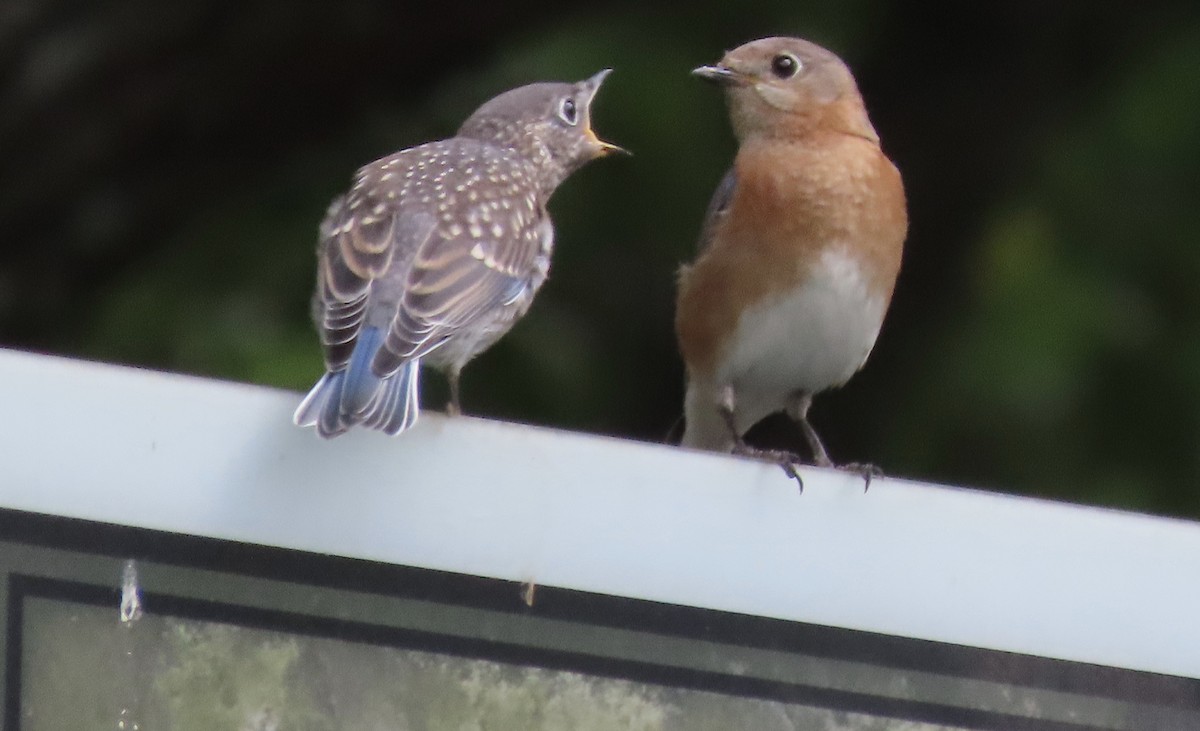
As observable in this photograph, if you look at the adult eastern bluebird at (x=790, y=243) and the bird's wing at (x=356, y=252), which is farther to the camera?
the adult eastern bluebird at (x=790, y=243)

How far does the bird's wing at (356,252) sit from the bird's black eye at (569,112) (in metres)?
0.56

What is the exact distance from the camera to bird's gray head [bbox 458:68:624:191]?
114 inches

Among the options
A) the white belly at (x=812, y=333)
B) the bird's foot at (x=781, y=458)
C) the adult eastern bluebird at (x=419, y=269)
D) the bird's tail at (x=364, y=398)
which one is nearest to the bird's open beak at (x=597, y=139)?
the adult eastern bluebird at (x=419, y=269)

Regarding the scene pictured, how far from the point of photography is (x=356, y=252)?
7.43 ft

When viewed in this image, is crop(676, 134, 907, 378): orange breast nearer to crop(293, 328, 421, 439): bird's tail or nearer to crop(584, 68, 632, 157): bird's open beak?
crop(584, 68, 632, 157): bird's open beak

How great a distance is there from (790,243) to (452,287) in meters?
0.61

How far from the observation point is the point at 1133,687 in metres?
1.53

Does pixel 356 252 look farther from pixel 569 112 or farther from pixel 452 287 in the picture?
pixel 569 112

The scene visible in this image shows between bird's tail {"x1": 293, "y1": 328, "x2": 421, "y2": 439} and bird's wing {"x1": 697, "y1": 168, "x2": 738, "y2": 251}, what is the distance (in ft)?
2.68

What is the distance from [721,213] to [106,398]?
141 centimetres

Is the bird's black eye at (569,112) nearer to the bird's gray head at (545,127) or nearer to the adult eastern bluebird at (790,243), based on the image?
the bird's gray head at (545,127)

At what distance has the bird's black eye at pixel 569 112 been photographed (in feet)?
9.66

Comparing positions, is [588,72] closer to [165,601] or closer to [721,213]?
[721,213]

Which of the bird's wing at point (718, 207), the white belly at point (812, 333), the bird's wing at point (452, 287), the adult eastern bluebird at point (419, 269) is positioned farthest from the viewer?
the bird's wing at point (718, 207)
